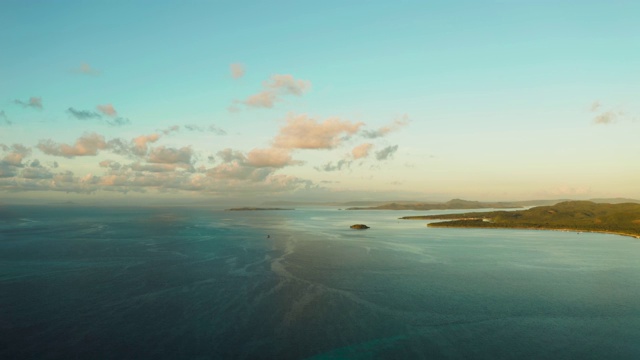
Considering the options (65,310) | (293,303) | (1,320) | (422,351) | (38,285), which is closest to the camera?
(422,351)

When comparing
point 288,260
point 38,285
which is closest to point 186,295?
point 38,285

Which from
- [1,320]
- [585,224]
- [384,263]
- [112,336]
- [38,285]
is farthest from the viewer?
[585,224]

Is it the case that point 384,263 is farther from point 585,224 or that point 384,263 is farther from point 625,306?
point 585,224

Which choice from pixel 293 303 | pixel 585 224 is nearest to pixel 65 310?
pixel 293 303

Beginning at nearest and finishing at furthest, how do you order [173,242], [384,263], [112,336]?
[112,336] < [384,263] < [173,242]

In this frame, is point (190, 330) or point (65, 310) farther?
point (65, 310)

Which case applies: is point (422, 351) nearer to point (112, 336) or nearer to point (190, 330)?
point (190, 330)
